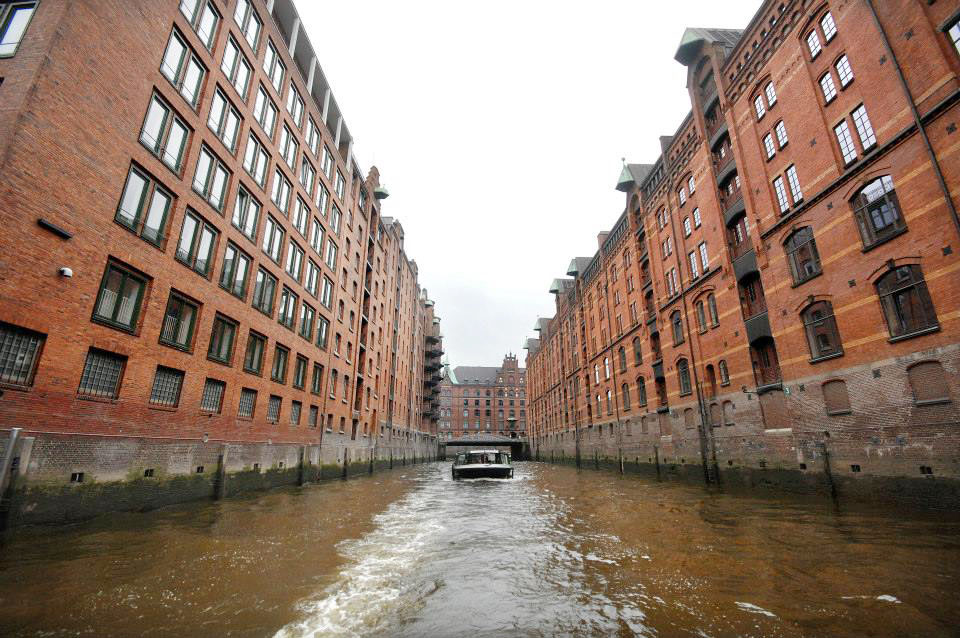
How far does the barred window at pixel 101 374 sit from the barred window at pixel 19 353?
117 centimetres

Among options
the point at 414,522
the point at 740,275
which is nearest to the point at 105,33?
the point at 414,522

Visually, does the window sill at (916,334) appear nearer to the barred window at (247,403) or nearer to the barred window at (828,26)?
the barred window at (828,26)

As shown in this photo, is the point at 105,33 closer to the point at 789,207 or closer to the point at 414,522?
the point at 414,522

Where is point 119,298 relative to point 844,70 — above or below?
below

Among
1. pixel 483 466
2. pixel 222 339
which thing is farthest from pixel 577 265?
pixel 222 339

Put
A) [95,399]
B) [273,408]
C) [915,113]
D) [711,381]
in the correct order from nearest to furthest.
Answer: [95,399]
[915,113]
[273,408]
[711,381]

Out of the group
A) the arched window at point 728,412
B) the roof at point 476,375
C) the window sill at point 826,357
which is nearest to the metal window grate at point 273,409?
the arched window at point 728,412

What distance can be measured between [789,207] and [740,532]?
15.0m

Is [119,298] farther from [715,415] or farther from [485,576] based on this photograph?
[715,415]

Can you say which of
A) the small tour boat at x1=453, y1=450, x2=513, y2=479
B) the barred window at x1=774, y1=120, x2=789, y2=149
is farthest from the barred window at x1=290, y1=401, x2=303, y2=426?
the barred window at x1=774, y1=120, x2=789, y2=149

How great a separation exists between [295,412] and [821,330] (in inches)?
961

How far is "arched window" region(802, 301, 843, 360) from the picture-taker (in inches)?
616

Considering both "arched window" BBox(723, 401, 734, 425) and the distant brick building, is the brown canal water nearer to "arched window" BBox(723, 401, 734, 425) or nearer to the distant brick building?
"arched window" BBox(723, 401, 734, 425)

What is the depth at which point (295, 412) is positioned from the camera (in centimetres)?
2292
